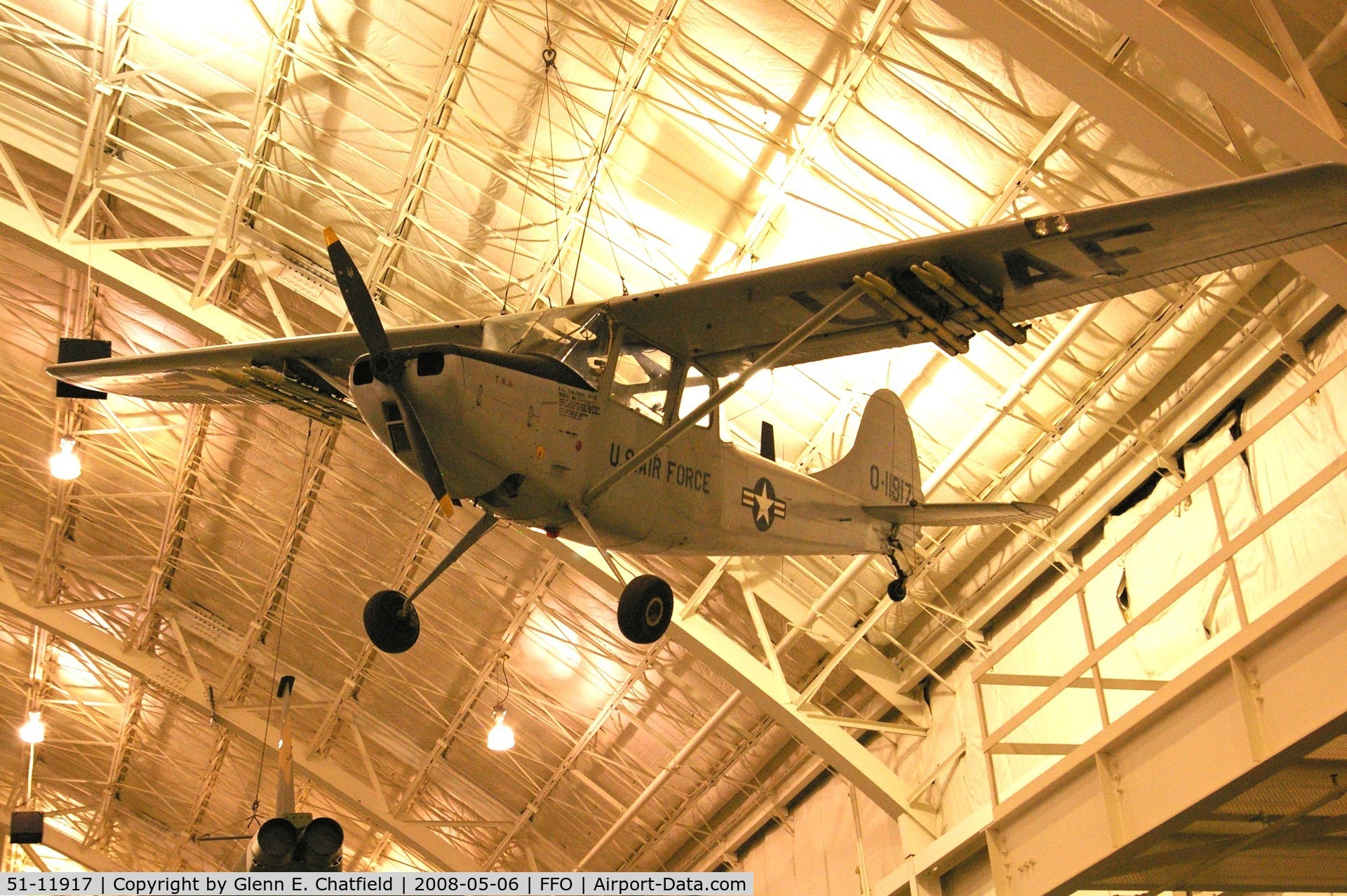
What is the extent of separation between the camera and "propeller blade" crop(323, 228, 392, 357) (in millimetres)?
8320

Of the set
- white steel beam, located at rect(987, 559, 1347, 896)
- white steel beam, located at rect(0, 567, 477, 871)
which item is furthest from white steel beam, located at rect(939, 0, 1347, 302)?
white steel beam, located at rect(0, 567, 477, 871)

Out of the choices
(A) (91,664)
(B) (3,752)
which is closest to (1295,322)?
(A) (91,664)

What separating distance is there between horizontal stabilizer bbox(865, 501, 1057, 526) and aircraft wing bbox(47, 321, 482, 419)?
4.78m

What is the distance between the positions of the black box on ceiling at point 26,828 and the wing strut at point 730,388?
6.93 meters

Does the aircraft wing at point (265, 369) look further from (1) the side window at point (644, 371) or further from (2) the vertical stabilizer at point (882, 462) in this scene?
(2) the vertical stabilizer at point (882, 462)

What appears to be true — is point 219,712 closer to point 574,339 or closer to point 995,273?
point 574,339

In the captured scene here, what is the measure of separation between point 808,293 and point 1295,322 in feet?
18.7

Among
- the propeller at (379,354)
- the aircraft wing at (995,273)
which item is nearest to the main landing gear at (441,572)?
the propeller at (379,354)

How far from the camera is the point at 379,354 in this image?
27.6 feet

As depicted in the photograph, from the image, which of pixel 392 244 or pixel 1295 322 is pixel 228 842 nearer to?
pixel 392 244

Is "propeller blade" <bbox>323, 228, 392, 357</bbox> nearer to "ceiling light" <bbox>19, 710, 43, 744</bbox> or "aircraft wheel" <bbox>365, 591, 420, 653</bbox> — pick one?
"aircraft wheel" <bbox>365, 591, 420, 653</bbox>

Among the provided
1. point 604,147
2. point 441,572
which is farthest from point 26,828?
point 604,147

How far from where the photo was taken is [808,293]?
9594 millimetres
